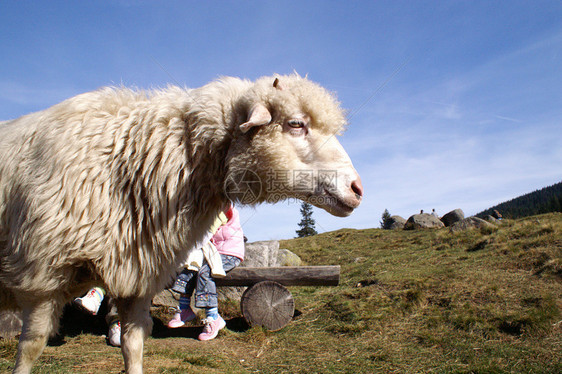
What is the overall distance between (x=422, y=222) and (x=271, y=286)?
656 inches

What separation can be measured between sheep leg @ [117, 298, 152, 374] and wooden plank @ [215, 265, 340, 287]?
2557 mm

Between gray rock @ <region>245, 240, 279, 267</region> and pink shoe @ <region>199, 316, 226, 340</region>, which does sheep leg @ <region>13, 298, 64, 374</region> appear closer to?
pink shoe @ <region>199, 316, 226, 340</region>

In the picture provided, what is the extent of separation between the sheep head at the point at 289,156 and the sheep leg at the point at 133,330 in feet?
3.50

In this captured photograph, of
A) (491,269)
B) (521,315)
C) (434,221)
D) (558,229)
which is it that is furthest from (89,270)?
(434,221)

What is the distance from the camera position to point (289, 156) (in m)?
2.36

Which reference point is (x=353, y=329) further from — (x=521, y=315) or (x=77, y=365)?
(x=77, y=365)

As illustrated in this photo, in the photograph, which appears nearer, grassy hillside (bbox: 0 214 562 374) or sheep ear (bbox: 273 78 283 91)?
sheep ear (bbox: 273 78 283 91)

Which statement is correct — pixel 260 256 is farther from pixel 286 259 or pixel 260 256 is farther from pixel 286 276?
pixel 286 259

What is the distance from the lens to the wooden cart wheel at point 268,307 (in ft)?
16.0

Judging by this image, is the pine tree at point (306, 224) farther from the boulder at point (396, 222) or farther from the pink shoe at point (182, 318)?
the pink shoe at point (182, 318)

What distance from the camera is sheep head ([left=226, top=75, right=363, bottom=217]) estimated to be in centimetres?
233

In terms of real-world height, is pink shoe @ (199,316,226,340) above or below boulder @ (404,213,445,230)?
below

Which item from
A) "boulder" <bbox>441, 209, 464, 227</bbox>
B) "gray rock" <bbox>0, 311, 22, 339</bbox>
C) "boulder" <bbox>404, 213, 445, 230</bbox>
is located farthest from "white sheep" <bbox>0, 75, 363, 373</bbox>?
"boulder" <bbox>441, 209, 464, 227</bbox>

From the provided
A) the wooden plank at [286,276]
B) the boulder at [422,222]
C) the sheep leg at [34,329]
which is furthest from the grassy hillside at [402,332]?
the boulder at [422,222]
